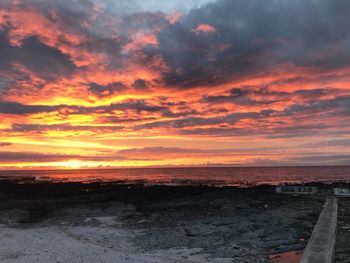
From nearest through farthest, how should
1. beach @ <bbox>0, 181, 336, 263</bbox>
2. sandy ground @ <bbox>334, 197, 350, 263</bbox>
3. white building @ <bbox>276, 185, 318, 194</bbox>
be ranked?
1. sandy ground @ <bbox>334, 197, 350, 263</bbox>
2. beach @ <bbox>0, 181, 336, 263</bbox>
3. white building @ <bbox>276, 185, 318, 194</bbox>

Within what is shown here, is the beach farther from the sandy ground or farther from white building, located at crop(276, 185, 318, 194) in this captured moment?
white building, located at crop(276, 185, 318, 194)

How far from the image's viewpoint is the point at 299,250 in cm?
1734

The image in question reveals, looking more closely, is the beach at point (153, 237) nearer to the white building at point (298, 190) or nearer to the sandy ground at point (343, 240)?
the sandy ground at point (343, 240)

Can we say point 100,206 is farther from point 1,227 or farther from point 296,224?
point 296,224

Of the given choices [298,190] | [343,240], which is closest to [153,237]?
[343,240]

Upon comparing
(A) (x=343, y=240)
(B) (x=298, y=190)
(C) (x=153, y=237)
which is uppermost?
(B) (x=298, y=190)

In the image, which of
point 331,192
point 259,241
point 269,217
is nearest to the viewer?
point 259,241

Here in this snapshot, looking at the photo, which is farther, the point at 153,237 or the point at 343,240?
the point at 153,237

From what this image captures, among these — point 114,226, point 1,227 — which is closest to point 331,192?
point 114,226

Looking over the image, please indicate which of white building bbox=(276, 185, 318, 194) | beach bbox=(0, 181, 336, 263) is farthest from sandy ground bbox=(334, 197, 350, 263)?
white building bbox=(276, 185, 318, 194)

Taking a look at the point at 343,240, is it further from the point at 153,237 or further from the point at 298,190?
the point at 298,190

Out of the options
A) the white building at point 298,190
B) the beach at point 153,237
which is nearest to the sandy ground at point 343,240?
the beach at point 153,237

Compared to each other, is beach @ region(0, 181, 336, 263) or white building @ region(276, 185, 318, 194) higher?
white building @ region(276, 185, 318, 194)

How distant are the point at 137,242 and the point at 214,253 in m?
5.10
